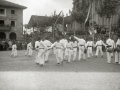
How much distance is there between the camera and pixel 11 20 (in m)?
43.5

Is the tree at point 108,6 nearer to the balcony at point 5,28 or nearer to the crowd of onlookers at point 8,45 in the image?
the crowd of onlookers at point 8,45

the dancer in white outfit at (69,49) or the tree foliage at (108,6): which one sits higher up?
the tree foliage at (108,6)

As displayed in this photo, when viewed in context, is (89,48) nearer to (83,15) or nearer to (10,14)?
(83,15)

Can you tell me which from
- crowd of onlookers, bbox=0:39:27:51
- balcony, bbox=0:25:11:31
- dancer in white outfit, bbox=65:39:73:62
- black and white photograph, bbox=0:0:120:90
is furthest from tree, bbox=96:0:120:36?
balcony, bbox=0:25:11:31

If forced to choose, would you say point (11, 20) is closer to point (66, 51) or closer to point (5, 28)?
point (5, 28)

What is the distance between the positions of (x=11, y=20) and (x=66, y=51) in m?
33.1

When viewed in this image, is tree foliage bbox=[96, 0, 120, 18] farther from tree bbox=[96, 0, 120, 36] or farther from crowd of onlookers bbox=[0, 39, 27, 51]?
crowd of onlookers bbox=[0, 39, 27, 51]

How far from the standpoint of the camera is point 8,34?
139 ft

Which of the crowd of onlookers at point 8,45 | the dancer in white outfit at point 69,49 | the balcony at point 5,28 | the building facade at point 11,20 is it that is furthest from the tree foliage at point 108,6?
the building facade at point 11,20

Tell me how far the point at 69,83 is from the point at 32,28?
134 feet

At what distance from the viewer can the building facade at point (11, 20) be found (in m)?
41.8

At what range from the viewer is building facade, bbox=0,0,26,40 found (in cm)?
4184

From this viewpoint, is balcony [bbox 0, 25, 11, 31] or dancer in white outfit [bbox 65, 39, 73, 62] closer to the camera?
dancer in white outfit [bbox 65, 39, 73, 62]

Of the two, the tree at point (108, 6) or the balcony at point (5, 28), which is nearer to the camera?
the tree at point (108, 6)
